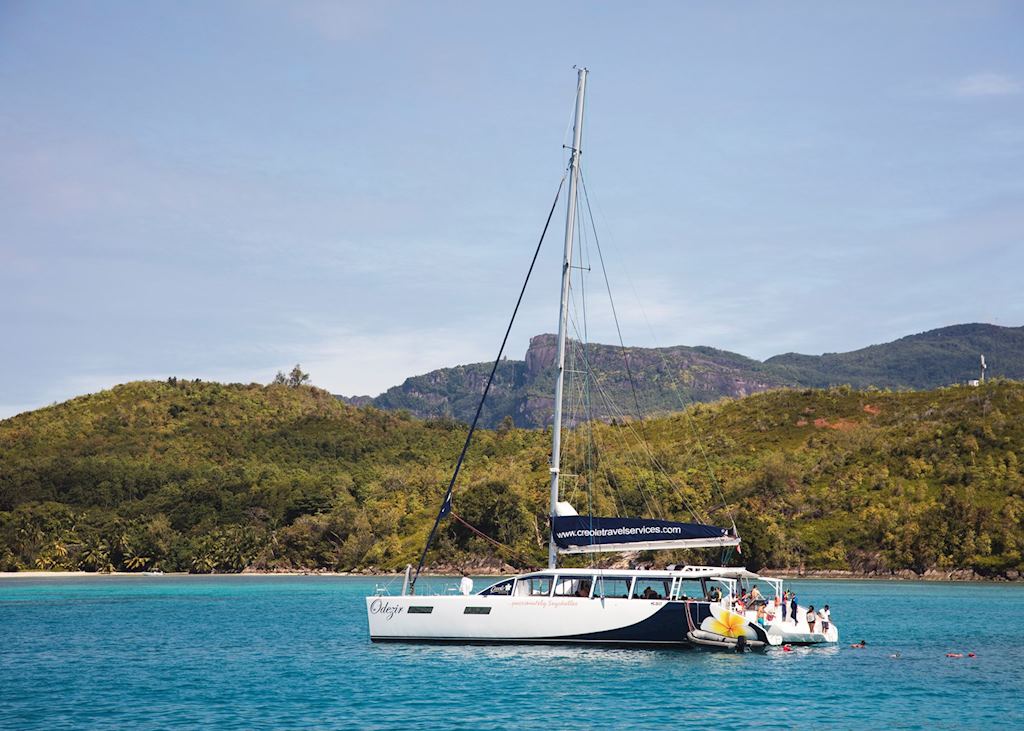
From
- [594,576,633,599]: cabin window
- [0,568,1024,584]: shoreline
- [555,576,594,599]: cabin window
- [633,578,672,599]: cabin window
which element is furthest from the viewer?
[0,568,1024,584]: shoreline

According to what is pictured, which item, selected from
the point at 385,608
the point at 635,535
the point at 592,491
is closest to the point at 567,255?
the point at 635,535

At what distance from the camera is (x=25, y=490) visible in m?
161

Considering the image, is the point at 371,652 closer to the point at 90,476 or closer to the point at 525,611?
the point at 525,611

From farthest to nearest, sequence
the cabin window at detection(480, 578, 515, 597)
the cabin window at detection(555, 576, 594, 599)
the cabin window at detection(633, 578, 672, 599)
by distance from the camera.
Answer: the cabin window at detection(480, 578, 515, 597) → the cabin window at detection(633, 578, 672, 599) → the cabin window at detection(555, 576, 594, 599)

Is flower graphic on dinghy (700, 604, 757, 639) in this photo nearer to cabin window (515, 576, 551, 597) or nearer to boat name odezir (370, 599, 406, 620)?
cabin window (515, 576, 551, 597)

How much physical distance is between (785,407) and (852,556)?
5883cm

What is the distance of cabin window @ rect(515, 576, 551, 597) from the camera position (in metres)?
42.0

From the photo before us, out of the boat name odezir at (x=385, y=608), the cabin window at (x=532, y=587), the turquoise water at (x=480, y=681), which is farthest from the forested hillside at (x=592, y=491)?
the cabin window at (x=532, y=587)

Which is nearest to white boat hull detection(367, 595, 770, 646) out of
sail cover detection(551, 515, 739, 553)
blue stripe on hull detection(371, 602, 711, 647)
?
blue stripe on hull detection(371, 602, 711, 647)

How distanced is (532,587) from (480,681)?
6942mm

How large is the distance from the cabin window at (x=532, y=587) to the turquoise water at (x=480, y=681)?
2214 mm

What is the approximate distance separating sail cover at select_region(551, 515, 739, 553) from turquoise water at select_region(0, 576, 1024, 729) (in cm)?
413

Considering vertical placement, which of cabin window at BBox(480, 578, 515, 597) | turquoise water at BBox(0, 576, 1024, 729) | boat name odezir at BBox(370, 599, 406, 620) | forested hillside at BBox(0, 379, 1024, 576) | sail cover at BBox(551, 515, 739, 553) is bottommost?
turquoise water at BBox(0, 576, 1024, 729)

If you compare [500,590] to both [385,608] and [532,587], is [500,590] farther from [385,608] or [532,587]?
[385,608]
